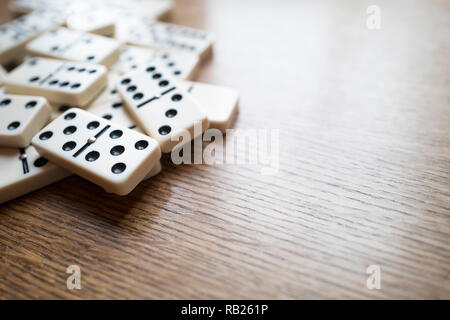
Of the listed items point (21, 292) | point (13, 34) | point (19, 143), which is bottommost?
point (21, 292)

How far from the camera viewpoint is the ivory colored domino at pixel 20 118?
74 centimetres

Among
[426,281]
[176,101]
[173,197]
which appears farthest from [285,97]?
[426,281]

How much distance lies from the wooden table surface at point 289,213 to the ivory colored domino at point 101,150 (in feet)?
0.19

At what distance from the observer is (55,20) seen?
1.15 m

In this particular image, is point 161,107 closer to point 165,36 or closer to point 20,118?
point 20,118

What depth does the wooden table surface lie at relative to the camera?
0.56 m

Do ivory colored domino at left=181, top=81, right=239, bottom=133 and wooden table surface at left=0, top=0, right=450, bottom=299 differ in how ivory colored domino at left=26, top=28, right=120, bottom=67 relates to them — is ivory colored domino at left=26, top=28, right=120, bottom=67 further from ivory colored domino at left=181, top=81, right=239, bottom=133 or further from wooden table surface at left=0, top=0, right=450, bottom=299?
wooden table surface at left=0, top=0, right=450, bottom=299

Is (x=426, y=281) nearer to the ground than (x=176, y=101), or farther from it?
nearer to the ground

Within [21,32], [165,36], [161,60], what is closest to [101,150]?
[161,60]

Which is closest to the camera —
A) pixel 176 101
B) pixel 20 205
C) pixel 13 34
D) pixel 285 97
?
pixel 20 205

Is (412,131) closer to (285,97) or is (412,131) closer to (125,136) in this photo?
(285,97)

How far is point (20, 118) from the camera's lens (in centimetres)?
77

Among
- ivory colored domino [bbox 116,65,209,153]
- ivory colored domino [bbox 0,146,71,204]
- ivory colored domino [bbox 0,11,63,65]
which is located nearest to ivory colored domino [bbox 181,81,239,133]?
ivory colored domino [bbox 116,65,209,153]

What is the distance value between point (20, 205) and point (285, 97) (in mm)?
683
